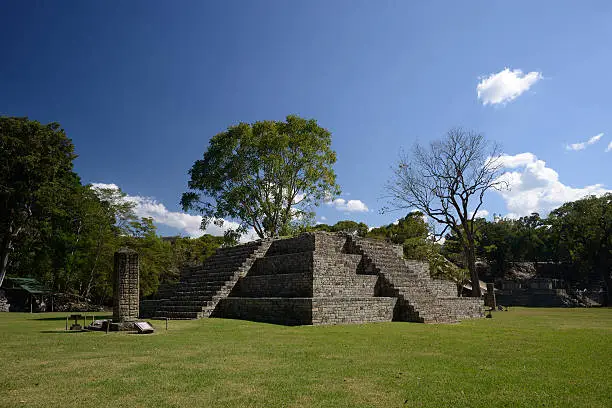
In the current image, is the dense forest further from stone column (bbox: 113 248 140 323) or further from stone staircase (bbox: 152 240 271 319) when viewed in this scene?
stone column (bbox: 113 248 140 323)

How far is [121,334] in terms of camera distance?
10.8 metres

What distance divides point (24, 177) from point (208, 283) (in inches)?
624

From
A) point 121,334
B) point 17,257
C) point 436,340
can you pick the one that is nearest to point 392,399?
point 436,340

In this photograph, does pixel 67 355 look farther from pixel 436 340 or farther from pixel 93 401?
pixel 436 340

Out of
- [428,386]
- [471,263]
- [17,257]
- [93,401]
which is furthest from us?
[17,257]

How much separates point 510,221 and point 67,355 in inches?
2311

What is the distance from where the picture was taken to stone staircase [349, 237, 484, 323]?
15.0 meters

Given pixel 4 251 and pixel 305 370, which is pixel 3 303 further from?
pixel 305 370

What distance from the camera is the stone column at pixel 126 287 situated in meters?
12.0

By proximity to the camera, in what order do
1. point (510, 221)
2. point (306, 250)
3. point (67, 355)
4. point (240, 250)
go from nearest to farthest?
1. point (67, 355)
2. point (306, 250)
3. point (240, 250)
4. point (510, 221)

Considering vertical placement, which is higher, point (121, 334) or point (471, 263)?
point (471, 263)

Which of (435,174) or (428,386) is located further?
(435,174)

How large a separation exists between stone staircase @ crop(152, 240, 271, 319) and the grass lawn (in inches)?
224

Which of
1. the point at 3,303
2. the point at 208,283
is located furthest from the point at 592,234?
the point at 3,303
